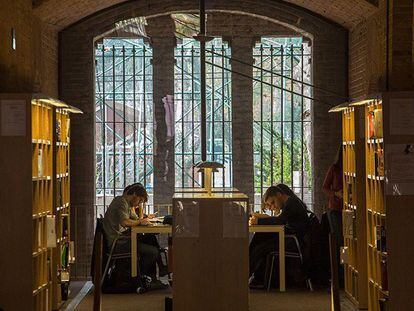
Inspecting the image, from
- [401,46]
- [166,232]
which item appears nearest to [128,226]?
[166,232]

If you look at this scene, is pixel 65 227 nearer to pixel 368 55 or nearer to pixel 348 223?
pixel 348 223

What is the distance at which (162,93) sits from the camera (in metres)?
14.4

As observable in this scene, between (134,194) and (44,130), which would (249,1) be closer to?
(134,194)

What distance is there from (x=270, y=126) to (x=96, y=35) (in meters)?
3.18

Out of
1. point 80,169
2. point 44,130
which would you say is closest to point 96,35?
point 80,169

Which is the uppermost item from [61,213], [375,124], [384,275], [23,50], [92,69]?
[92,69]

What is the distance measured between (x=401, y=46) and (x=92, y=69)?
213 inches

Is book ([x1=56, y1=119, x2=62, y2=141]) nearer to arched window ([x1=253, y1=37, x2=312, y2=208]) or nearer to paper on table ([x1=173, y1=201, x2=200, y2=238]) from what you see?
paper on table ([x1=173, y1=201, x2=200, y2=238])

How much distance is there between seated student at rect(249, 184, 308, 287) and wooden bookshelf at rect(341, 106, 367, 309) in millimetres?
720

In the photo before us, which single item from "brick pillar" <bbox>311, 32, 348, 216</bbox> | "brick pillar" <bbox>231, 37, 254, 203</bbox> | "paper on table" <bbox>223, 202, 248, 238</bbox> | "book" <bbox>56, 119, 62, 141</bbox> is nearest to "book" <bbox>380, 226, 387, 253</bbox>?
"paper on table" <bbox>223, 202, 248, 238</bbox>

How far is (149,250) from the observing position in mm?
11312

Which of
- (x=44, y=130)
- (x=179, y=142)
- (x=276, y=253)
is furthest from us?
(x=179, y=142)

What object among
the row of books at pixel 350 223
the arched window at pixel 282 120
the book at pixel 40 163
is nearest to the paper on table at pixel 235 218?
the book at pixel 40 163

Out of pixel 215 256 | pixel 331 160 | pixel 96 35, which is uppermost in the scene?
pixel 96 35
